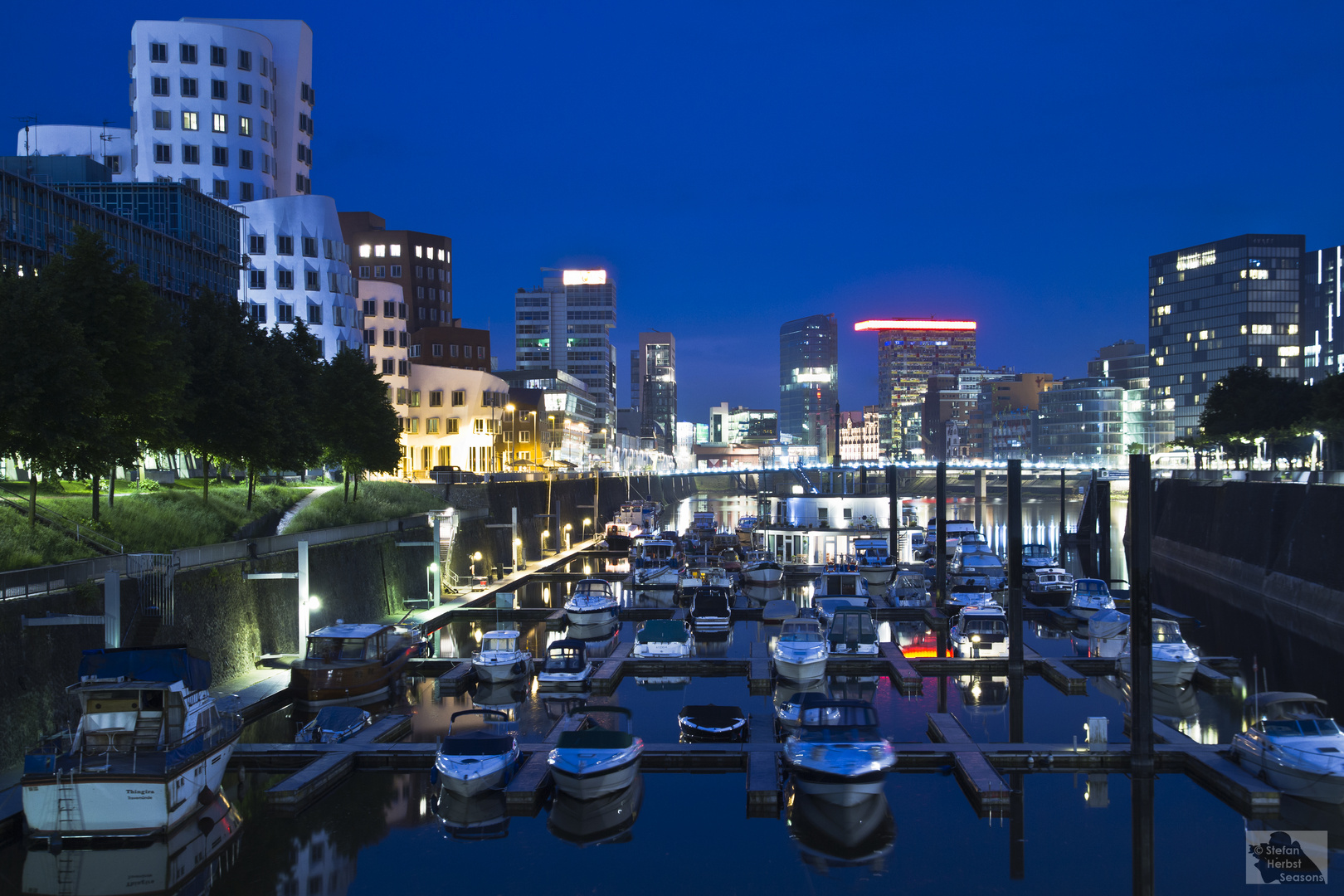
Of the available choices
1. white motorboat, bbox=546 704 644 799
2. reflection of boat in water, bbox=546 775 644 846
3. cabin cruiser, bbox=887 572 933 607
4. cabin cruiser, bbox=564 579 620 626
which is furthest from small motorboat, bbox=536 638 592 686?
cabin cruiser, bbox=887 572 933 607

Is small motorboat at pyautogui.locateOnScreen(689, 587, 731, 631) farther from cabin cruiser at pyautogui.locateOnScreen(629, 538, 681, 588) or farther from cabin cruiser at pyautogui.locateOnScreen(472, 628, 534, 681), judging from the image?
cabin cruiser at pyautogui.locateOnScreen(472, 628, 534, 681)

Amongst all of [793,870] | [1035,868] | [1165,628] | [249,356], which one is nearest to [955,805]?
[1035,868]

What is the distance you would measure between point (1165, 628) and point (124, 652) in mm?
33663

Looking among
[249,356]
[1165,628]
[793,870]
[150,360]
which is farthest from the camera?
[249,356]

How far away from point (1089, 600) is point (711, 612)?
19234mm

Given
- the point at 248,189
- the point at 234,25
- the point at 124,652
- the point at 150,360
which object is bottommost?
the point at 124,652

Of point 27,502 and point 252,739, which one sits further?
point 27,502

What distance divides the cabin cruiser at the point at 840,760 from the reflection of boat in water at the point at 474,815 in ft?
22.5

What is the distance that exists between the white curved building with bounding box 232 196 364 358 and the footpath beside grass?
25.4 metres

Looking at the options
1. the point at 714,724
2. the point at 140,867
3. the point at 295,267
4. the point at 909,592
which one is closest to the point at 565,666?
the point at 714,724

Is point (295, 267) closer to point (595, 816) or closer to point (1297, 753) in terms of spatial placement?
point (595, 816)

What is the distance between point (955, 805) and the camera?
24.0 m

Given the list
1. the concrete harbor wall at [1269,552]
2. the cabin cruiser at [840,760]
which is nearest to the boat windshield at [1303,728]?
the cabin cruiser at [840,760]

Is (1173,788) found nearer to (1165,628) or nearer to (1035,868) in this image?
(1035,868)
